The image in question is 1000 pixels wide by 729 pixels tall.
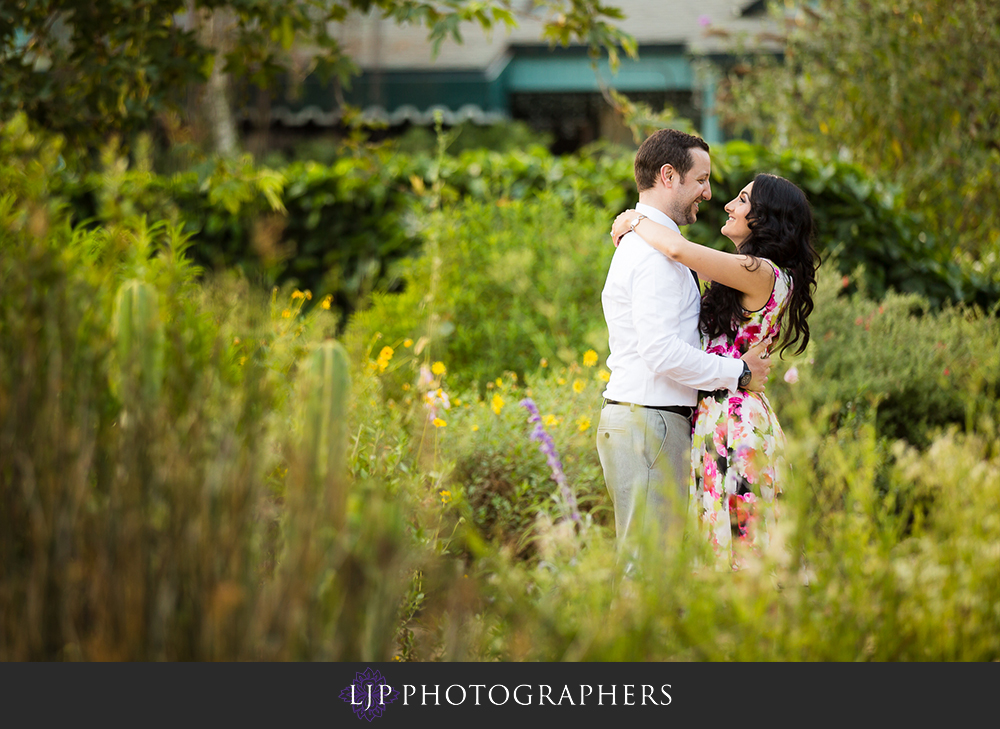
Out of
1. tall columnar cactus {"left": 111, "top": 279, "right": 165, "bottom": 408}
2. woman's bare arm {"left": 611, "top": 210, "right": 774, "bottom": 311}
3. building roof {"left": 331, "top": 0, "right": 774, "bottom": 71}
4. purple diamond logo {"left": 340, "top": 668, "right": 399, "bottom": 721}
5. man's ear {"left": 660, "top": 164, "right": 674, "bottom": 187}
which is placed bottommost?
purple diamond logo {"left": 340, "top": 668, "right": 399, "bottom": 721}

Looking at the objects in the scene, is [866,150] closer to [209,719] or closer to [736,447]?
[736,447]

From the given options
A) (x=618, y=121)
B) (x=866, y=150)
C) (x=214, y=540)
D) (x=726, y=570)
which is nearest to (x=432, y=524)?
(x=726, y=570)

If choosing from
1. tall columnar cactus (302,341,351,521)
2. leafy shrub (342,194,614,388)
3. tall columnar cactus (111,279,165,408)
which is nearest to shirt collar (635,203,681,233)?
A: tall columnar cactus (302,341,351,521)

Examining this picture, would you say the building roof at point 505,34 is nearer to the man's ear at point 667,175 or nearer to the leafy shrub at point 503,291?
the leafy shrub at point 503,291

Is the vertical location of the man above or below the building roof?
below

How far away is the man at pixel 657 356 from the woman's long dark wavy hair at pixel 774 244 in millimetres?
101

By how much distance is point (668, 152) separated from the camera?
2.69 m

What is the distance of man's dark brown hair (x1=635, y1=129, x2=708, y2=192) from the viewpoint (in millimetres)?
2688

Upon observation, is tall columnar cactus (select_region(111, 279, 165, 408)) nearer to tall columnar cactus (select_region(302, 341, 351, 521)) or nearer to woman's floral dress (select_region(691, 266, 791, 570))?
tall columnar cactus (select_region(302, 341, 351, 521))

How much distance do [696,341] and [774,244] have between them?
426 millimetres

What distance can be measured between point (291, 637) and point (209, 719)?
10.4 inches

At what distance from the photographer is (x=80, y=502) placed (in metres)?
1.45

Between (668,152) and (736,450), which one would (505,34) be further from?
(736,450)

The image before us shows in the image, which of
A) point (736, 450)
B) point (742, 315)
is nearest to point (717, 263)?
point (742, 315)
